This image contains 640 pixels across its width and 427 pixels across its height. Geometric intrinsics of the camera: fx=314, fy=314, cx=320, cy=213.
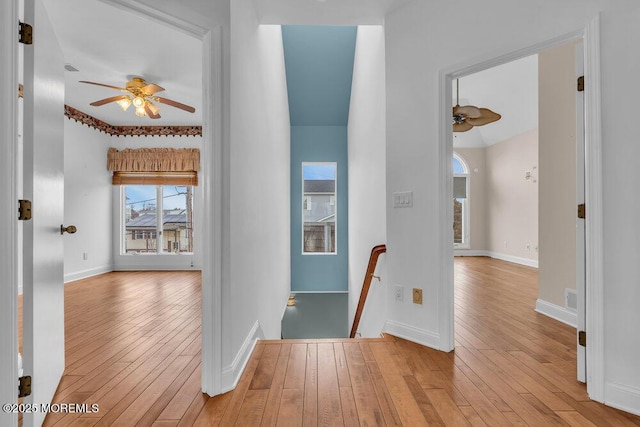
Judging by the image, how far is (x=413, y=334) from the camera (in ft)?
8.23

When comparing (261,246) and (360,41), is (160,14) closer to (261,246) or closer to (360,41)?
(261,246)

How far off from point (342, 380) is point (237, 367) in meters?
0.66

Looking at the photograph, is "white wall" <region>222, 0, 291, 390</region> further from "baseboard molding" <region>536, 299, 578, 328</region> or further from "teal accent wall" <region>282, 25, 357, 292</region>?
"baseboard molding" <region>536, 299, 578, 328</region>

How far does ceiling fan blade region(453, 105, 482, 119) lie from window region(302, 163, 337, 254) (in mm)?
3479

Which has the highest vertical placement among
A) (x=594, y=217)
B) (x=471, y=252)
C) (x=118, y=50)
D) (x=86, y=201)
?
(x=118, y=50)

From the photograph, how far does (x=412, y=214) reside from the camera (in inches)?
98.7

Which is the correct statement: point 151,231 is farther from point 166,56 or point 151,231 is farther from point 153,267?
point 166,56

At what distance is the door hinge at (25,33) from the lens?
4.40 feet

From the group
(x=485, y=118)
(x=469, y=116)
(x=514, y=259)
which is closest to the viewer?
(x=469, y=116)

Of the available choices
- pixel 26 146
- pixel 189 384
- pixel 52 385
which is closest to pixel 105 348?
pixel 52 385

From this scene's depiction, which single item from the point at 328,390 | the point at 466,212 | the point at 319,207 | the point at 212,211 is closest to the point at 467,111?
the point at 212,211

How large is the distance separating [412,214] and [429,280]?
53cm

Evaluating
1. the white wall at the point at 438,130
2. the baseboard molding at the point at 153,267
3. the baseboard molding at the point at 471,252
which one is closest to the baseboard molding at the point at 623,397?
the white wall at the point at 438,130

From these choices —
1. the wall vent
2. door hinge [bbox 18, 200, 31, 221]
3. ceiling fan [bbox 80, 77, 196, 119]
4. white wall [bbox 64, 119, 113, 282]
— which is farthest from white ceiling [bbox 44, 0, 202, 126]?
the wall vent
